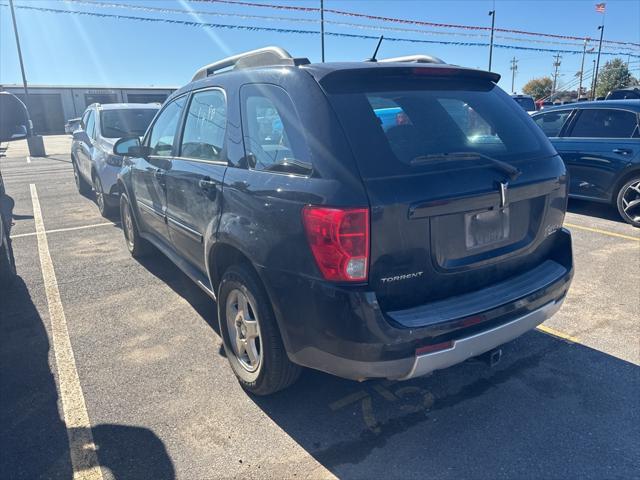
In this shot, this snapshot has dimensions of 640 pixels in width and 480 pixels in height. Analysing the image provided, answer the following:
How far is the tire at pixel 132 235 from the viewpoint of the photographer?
5.26 m

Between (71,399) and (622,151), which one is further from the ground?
(622,151)

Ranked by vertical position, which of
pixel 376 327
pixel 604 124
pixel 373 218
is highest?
pixel 604 124

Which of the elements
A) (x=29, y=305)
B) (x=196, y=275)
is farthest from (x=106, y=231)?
(x=196, y=275)

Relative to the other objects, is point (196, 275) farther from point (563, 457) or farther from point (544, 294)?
point (563, 457)

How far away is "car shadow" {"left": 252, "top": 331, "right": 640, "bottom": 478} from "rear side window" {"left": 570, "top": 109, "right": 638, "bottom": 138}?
4742 mm

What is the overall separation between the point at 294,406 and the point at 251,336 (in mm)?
497

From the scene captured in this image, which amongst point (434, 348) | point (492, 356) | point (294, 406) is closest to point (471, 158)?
point (434, 348)

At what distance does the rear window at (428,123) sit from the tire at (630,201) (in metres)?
4.59

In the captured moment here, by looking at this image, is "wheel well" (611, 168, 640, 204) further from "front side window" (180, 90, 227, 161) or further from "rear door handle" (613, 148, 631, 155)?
"front side window" (180, 90, 227, 161)

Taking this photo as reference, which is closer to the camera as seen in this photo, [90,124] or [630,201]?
[630,201]

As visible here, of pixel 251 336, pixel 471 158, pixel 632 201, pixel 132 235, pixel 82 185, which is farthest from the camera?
pixel 82 185

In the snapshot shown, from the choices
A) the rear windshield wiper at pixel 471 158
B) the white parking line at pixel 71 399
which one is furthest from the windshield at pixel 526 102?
the white parking line at pixel 71 399

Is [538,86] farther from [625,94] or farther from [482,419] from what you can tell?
[482,419]

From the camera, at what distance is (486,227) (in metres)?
2.41
